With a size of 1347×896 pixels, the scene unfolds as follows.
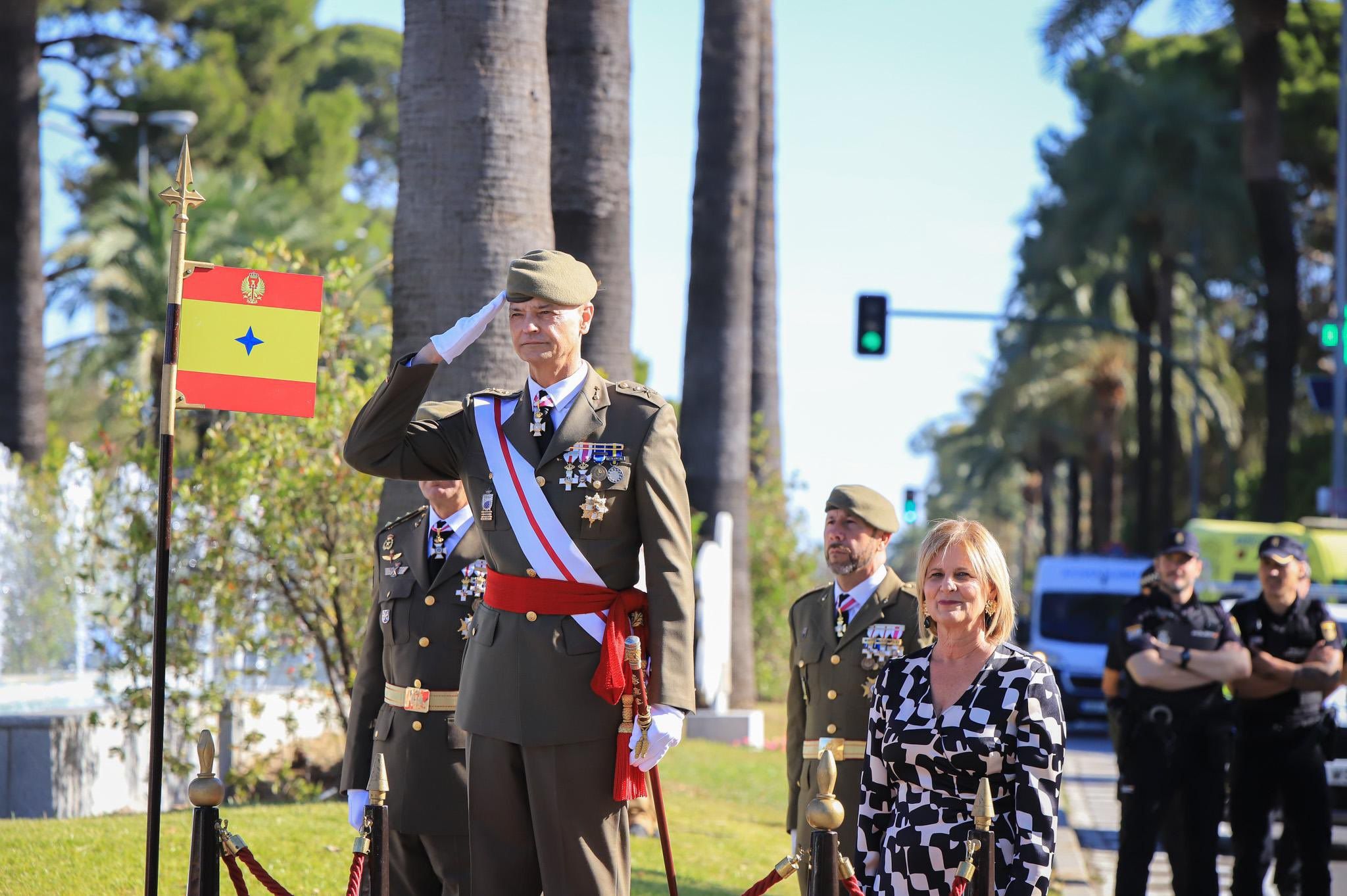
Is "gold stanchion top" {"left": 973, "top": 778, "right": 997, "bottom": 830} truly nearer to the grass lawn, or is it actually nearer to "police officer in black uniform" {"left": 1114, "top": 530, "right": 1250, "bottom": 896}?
the grass lawn

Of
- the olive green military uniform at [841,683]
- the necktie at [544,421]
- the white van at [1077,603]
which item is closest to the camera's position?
the necktie at [544,421]

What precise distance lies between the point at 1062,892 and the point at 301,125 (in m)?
28.4

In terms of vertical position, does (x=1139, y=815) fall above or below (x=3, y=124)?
below

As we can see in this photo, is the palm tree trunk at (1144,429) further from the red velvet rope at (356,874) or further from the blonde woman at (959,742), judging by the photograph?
the red velvet rope at (356,874)

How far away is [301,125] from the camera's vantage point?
35.2m

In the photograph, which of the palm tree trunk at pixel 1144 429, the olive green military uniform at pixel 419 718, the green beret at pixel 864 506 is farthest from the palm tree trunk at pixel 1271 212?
the olive green military uniform at pixel 419 718

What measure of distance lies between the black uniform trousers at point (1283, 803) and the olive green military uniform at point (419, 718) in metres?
4.49

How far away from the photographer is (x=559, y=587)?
15.3ft

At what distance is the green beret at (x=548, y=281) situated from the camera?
4680 millimetres

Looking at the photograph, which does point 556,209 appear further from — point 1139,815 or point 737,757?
point 737,757

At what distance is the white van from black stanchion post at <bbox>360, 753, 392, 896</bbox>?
68.7ft

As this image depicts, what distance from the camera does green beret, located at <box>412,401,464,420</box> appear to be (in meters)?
4.97

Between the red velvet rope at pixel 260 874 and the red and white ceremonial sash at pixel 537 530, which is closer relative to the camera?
the red velvet rope at pixel 260 874

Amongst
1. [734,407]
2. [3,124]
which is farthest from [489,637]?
[3,124]
